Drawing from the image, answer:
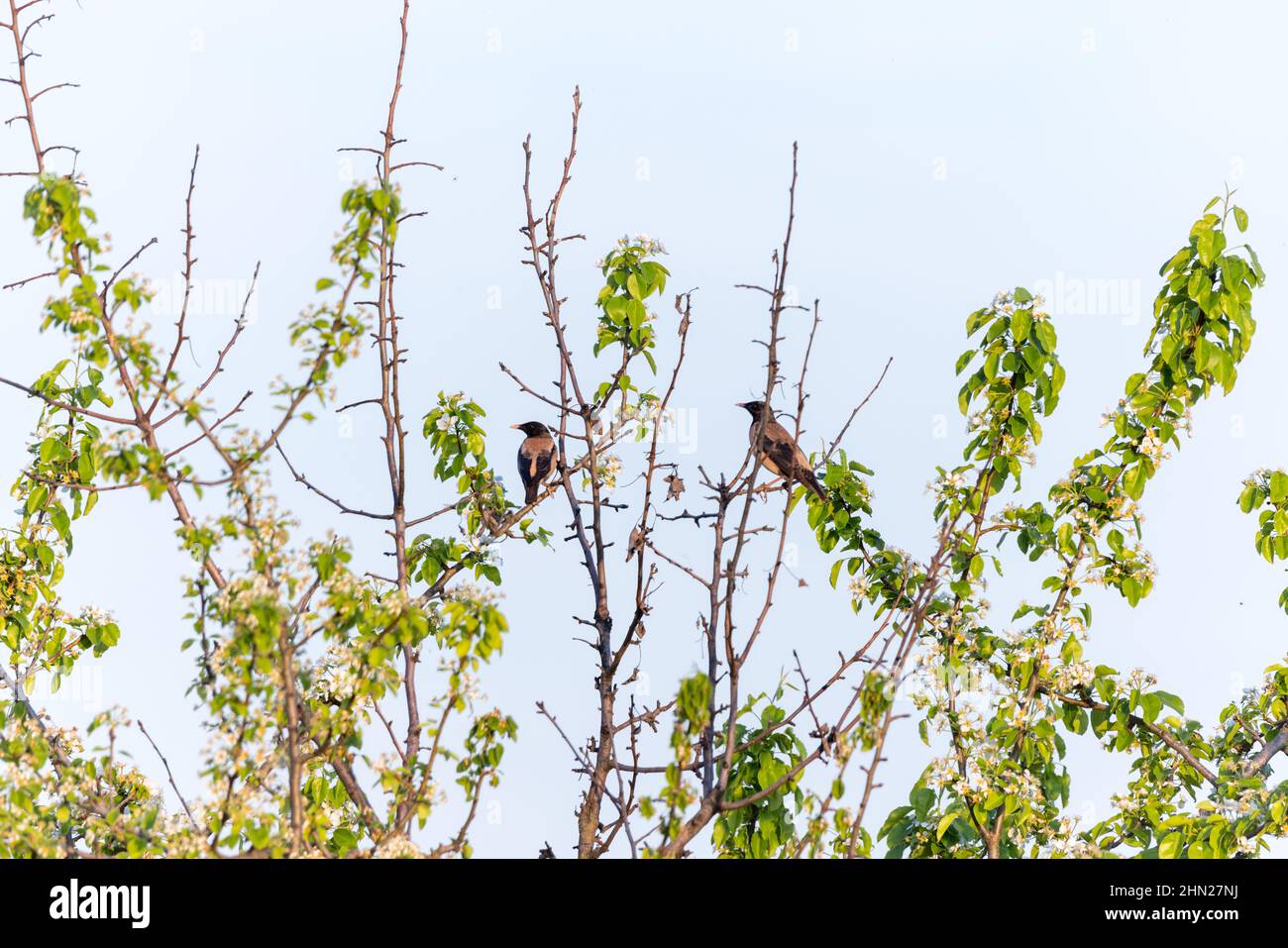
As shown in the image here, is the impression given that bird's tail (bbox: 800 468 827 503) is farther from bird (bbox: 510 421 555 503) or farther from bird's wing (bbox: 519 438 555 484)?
bird's wing (bbox: 519 438 555 484)

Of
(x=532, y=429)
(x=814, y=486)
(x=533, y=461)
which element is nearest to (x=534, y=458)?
(x=533, y=461)

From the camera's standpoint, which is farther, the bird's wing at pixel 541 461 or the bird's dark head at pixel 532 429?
the bird's dark head at pixel 532 429

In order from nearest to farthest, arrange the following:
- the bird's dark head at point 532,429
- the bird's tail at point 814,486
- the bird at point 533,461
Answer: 1. the bird's tail at point 814,486
2. the bird at point 533,461
3. the bird's dark head at point 532,429

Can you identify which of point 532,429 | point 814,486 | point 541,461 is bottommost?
point 814,486

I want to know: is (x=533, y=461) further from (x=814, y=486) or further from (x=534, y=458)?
(x=814, y=486)

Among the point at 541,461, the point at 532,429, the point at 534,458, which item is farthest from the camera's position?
the point at 532,429

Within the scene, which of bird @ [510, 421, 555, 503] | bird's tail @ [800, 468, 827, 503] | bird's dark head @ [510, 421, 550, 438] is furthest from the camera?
bird's dark head @ [510, 421, 550, 438]

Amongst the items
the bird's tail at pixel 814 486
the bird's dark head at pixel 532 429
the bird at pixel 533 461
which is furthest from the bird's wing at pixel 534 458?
the bird's tail at pixel 814 486

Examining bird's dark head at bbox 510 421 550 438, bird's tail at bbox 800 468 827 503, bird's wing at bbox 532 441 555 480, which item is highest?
bird's dark head at bbox 510 421 550 438

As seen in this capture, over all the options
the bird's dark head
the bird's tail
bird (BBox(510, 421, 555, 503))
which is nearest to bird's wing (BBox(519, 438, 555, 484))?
bird (BBox(510, 421, 555, 503))

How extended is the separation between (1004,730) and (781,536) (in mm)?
2128

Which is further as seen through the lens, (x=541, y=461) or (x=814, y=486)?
(x=541, y=461)

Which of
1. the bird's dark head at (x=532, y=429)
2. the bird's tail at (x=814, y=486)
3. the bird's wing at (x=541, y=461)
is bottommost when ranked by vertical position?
the bird's tail at (x=814, y=486)

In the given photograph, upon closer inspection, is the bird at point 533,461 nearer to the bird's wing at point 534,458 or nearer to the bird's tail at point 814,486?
the bird's wing at point 534,458
